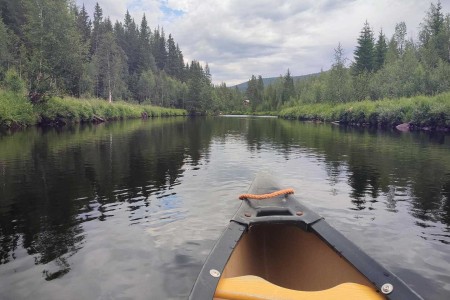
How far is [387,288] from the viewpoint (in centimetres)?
370

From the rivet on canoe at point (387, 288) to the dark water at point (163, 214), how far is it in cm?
270

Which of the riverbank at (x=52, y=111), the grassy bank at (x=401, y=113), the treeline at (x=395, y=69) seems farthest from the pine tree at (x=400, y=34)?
the riverbank at (x=52, y=111)

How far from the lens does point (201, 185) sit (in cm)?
1355

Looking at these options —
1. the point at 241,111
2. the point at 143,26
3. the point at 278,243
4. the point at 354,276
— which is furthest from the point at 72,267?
the point at 241,111

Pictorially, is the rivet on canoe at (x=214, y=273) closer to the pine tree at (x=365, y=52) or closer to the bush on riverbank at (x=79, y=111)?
the bush on riverbank at (x=79, y=111)

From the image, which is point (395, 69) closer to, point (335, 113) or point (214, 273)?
point (335, 113)

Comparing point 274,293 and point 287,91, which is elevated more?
point 287,91

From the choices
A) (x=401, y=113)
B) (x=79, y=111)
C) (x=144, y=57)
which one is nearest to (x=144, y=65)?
(x=144, y=57)

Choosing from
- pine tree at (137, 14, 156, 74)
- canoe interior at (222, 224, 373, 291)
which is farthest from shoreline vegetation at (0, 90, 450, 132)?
pine tree at (137, 14, 156, 74)

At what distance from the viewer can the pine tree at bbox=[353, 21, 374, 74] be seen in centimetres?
8462

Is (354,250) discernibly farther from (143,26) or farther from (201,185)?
(143,26)

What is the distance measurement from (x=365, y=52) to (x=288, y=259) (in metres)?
89.7

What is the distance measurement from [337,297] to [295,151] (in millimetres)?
20555

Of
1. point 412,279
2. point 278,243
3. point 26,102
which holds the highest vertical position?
point 26,102
